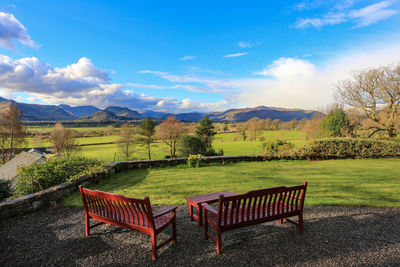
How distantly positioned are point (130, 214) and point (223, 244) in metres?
1.81

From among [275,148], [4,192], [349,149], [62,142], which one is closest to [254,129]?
[275,148]

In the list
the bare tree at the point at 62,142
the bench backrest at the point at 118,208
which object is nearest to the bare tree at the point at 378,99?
the bench backrest at the point at 118,208

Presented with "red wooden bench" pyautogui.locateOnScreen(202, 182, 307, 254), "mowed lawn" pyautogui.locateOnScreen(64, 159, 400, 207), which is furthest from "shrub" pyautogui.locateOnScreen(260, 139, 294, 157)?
"red wooden bench" pyautogui.locateOnScreen(202, 182, 307, 254)

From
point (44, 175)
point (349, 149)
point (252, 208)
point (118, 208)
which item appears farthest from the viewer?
point (349, 149)

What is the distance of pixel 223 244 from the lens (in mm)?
3654

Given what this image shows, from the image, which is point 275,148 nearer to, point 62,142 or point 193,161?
point 193,161

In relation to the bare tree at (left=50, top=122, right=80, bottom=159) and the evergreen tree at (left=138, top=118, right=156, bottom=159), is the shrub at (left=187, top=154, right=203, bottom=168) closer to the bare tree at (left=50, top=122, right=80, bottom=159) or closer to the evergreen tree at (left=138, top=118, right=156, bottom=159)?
the evergreen tree at (left=138, top=118, right=156, bottom=159)

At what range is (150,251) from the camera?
348 centimetres

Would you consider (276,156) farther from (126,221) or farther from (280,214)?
(126,221)

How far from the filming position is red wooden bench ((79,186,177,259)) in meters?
3.22

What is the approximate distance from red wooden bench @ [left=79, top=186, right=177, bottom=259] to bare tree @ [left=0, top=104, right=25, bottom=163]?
44132 mm

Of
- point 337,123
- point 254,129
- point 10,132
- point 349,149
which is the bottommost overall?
point 349,149

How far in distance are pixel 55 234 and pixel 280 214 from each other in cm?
456

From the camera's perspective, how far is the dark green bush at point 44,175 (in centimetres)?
680
